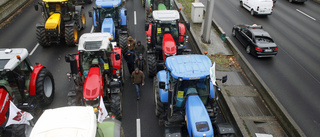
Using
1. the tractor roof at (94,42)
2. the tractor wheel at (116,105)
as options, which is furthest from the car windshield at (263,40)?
the tractor wheel at (116,105)

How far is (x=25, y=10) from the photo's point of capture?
1967cm

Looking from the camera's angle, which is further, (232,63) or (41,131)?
(232,63)

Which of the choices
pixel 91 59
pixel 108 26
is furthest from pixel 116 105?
pixel 108 26

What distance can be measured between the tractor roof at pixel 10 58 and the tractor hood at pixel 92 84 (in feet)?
8.01

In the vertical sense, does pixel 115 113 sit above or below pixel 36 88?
below

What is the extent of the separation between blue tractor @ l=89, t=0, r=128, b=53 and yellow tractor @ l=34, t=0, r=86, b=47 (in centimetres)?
178

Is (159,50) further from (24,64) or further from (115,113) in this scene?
(24,64)

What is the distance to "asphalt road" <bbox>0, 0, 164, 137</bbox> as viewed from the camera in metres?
9.05

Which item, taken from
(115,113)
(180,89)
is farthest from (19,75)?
(180,89)

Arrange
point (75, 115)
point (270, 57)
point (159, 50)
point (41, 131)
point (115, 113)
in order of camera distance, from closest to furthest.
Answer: point (41, 131) → point (75, 115) → point (115, 113) → point (159, 50) → point (270, 57)

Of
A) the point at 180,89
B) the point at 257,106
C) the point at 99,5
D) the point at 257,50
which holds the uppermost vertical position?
the point at 99,5

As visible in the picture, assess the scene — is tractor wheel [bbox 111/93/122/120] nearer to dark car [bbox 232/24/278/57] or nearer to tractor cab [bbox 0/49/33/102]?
tractor cab [bbox 0/49/33/102]

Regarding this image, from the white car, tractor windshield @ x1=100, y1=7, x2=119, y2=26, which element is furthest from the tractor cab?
the white car

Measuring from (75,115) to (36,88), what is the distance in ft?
14.9
